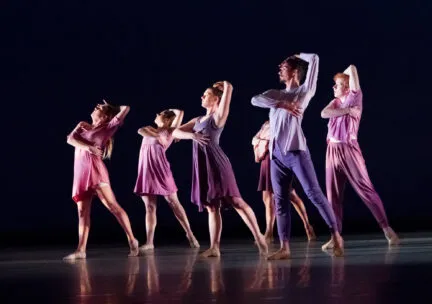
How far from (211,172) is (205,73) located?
465cm

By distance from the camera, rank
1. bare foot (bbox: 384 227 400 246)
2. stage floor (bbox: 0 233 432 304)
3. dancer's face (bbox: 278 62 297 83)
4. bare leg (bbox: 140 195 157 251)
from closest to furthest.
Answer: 1. stage floor (bbox: 0 233 432 304)
2. dancer's face (bbox: 278 62 297 83)
3. bare foot (bbox: 384 227 400 246)
4. bare leg (bbox: 140 195 157 251)

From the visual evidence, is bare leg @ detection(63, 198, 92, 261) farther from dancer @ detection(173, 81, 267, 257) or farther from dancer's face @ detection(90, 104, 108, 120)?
dancer @ detection(173, 81, 267, 257)

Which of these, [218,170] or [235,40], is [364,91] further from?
[218,170]

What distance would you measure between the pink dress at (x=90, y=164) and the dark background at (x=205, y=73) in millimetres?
3686

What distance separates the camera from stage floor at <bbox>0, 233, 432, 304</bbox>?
13.3 feet

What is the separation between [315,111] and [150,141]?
3.43 metres

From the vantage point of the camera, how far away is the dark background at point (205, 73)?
35.3 ft

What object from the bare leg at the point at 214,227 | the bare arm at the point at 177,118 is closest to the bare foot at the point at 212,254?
the bare leg at the point at 214,227

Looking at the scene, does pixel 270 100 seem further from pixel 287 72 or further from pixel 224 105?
pixel 224 105

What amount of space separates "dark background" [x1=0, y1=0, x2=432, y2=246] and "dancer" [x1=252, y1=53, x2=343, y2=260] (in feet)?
15.5

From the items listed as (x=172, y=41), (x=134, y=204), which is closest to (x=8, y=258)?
(x=134, y=204)

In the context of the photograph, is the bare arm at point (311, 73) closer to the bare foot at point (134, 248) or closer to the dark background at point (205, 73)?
the bare foot at point (134, 248)

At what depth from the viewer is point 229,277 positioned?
16.2 feet

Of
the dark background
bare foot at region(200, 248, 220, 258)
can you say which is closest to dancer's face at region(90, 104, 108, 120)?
bare foot at region(200, 248, 220, 258)
